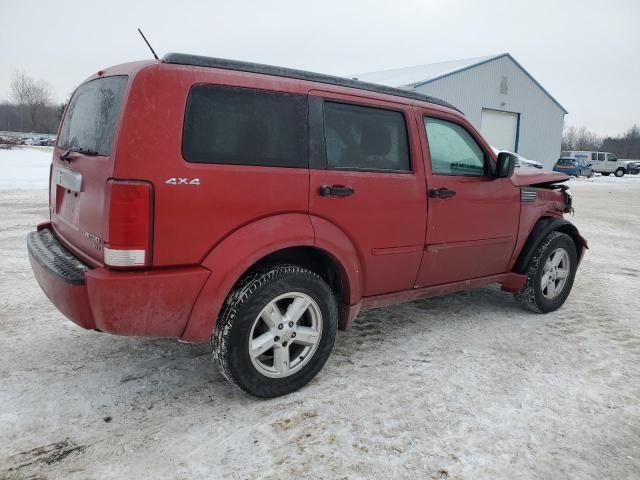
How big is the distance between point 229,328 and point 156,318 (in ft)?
1.27

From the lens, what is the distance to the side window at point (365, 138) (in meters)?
3.11

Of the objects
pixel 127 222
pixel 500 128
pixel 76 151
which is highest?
pixel 500 128

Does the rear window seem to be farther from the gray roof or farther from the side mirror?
the gray roof

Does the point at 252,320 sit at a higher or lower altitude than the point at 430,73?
lower

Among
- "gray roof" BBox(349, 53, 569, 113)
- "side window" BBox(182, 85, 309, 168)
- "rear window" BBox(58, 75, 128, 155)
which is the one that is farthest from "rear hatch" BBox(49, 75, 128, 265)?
Answer: "gray roof" BBox(349, 53, 569, 113)

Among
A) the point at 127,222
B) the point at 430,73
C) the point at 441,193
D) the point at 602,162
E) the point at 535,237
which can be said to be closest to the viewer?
the point at 127,222

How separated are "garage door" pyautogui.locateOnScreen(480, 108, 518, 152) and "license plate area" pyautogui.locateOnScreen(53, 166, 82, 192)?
28.6 meters

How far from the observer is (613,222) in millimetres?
11359

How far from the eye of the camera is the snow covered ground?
2.35 metres

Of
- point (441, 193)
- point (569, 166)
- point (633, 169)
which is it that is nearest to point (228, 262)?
point (441, 193)

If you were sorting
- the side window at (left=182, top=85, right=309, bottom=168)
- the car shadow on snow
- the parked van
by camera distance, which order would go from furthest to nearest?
the parked van → the car shadow on snow → the side window at (left=182, top=85, right=309, bottom=168)

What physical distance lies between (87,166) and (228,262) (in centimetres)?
96

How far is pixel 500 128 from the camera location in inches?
1203

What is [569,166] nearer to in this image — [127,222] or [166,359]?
[166,359]
